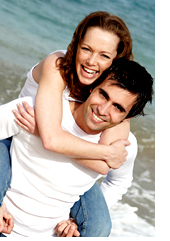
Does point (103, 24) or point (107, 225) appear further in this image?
point (107, 225)

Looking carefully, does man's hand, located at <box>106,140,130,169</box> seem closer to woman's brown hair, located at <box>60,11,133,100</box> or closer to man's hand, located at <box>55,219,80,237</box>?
woman's brown hair, located at <box>60,11,133,100</box>

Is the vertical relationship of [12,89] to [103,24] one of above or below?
below

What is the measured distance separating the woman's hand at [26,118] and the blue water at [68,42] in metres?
0.99

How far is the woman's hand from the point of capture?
2.26m

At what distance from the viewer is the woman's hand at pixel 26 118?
2.26 meters

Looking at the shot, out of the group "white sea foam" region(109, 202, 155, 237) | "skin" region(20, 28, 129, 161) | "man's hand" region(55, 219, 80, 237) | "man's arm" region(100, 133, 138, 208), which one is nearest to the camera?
"skin" region(20, 28, 129, 161)

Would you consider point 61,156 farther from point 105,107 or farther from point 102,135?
point 105,107

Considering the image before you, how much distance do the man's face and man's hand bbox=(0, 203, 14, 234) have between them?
864 mm

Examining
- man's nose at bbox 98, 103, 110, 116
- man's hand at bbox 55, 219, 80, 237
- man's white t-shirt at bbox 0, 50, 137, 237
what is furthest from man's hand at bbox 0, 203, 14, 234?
man's nose at bbox 98, 103, 110, 116

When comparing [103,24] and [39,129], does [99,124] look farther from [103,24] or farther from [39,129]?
[103,24]

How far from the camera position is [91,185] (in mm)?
2641

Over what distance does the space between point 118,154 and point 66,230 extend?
28.2 inches
